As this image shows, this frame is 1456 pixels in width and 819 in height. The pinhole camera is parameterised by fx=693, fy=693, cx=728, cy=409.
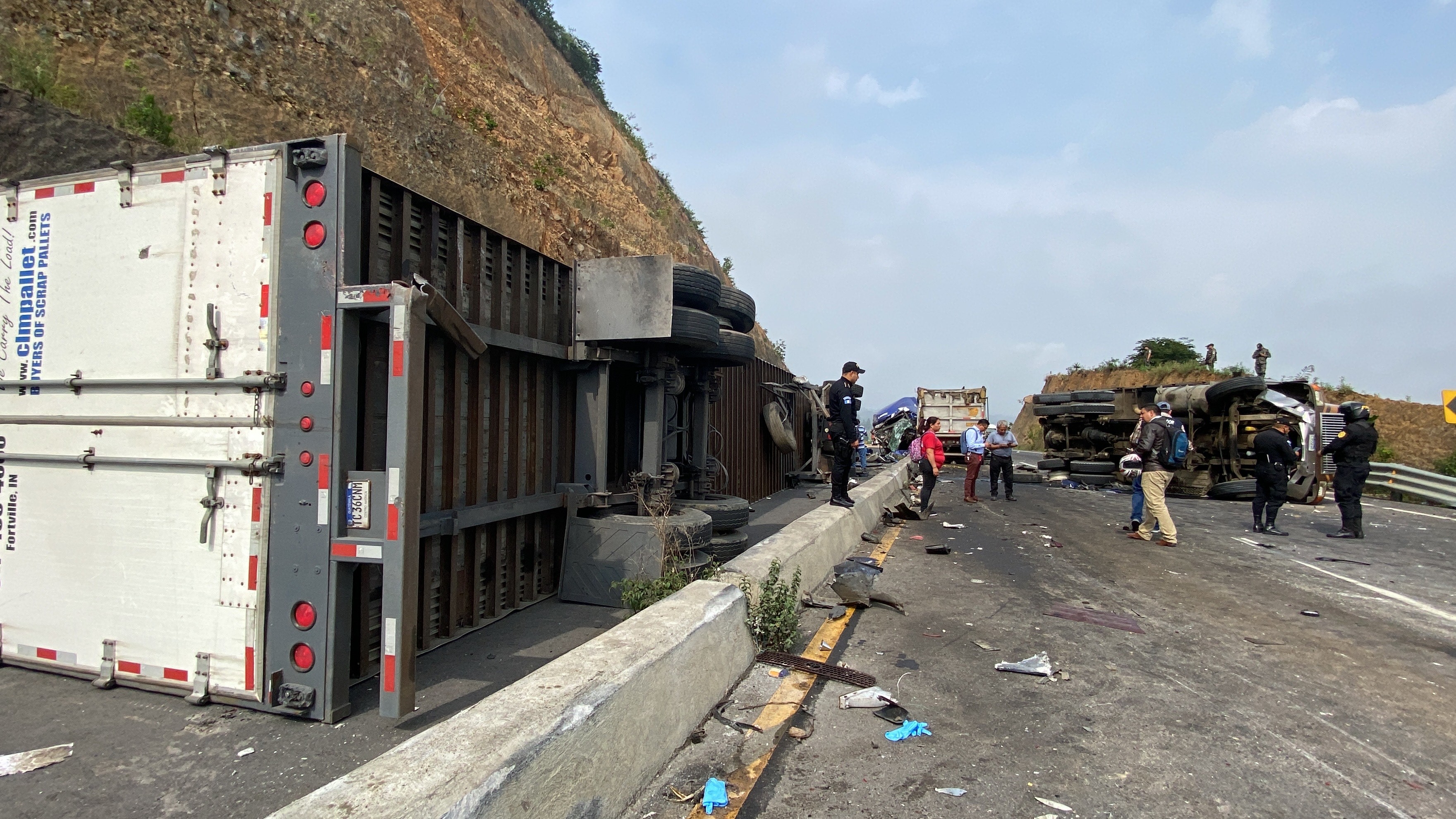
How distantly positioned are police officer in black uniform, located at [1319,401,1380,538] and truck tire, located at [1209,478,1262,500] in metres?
4.68

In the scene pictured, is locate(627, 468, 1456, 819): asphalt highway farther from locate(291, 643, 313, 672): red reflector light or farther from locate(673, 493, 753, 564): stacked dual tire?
locate(291, 643, 313, 672): red reflector light

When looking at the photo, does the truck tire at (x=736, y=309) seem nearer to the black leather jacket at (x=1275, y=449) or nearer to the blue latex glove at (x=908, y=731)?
the blue latex glove at (x=908, y=731)

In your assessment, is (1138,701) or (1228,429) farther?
(1228,429)

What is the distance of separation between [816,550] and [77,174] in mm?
5411

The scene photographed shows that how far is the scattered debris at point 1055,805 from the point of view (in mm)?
2652

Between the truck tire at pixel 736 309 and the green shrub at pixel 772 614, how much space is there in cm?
311

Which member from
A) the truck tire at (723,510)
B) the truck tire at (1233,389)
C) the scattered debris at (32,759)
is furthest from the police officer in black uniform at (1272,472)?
the scattered debris at (32,759)

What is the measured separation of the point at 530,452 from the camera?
5.21m

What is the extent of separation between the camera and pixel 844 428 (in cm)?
877

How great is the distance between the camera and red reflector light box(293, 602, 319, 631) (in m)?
3.17

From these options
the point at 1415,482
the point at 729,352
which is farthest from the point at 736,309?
the point at 1415,482

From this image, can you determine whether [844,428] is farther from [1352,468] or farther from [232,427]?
[1352,468]

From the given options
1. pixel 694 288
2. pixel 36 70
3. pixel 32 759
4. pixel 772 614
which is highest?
pixel 36 70

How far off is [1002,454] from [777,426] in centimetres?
530
